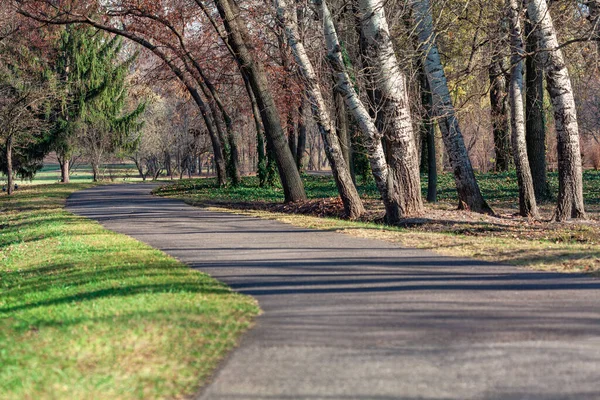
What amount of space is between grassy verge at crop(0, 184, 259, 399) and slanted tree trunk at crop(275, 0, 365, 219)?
8.13 metres

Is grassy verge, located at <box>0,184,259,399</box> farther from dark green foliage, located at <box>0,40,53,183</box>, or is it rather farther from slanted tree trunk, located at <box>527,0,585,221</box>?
dark green foliage, located at <box>0,40,53,183</box>

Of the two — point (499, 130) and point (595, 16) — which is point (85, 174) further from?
point (595, 16)

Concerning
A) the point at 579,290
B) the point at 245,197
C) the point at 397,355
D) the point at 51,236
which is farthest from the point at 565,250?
the point at 245,197

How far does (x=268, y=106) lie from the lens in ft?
73.2

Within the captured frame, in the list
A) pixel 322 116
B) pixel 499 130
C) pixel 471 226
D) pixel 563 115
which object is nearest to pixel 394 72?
pixel 322 116

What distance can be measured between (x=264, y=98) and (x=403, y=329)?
1625 cm

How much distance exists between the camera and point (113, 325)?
697 centimetres

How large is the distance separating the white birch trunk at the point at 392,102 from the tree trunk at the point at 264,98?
5.02 metres

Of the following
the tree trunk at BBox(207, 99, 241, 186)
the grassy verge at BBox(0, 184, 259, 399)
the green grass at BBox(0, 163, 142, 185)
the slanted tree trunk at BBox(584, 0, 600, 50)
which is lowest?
the green grass at BBox(0, 163, 142, 185)

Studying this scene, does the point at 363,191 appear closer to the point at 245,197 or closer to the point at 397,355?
the point at 245,197

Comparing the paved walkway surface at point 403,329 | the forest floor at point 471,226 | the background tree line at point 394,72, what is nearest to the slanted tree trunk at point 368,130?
the background tree line at point 394,72

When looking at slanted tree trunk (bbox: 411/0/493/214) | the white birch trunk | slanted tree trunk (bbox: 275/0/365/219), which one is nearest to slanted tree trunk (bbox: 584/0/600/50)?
slanted tree trunk (bbox: 411/0/493/214)

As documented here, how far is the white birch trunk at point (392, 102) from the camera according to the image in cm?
1686

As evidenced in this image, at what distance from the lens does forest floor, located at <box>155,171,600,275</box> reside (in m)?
11.1
